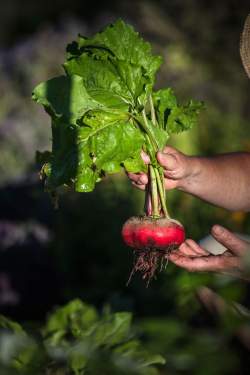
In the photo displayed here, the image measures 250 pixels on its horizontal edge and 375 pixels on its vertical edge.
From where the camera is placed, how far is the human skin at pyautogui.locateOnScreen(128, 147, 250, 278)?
2.21m

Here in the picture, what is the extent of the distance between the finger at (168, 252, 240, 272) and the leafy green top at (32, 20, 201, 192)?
367 mm

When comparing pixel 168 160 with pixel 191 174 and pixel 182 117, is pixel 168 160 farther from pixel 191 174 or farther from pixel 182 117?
pixel 191 174

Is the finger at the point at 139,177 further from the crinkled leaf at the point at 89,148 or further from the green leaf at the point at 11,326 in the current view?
the green leaf at the point at 11,326

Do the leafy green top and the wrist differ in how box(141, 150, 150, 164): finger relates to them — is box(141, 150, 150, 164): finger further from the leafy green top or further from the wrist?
the wrist

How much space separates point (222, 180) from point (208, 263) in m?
0.66

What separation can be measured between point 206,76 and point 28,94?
6.92 feet

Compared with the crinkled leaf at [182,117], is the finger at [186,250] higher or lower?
lower

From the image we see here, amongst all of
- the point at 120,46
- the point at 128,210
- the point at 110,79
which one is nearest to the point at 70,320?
the point at 110,79

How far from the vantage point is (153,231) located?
2.36 m

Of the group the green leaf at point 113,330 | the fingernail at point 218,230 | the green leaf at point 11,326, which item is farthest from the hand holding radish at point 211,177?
the green leaf at point 11,326

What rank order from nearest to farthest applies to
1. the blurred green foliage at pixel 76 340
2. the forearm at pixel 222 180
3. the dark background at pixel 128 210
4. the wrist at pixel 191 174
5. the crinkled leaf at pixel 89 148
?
the dark background at pixel 128 210 → the blurred green foliage at pixel 76 340 → the crinkled leaf at pixel 89 148 → the wrist at pixel 191 174 → the forearm at pixel 222 180

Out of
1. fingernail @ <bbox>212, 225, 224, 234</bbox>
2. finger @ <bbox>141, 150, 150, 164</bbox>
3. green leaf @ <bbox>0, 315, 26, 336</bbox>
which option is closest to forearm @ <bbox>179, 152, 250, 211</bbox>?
finger @ <bbox>141, 150, 150, 164</bbox>

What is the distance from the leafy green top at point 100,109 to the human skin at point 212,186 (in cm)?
12

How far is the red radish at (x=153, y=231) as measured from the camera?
2.36 m
